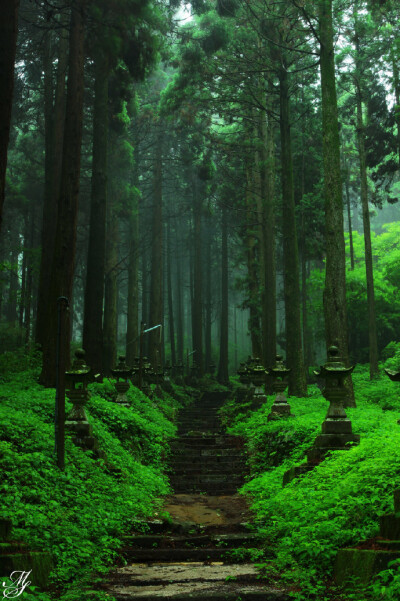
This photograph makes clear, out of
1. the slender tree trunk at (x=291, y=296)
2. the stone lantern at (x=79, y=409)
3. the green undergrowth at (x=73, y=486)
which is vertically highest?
the slender tree trunk at (x=291, y=296)

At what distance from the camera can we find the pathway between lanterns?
526 centimetres

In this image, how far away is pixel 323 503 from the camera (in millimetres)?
6668

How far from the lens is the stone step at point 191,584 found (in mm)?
4984

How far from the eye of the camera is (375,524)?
5.68 m

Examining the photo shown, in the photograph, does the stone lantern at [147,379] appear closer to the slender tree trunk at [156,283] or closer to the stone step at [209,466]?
the slender tree trunk at [156,283]

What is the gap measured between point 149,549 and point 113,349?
528 inches

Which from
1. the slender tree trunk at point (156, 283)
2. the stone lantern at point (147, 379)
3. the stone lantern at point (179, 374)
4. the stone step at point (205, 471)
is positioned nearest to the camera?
the stone step at point (205, 471)

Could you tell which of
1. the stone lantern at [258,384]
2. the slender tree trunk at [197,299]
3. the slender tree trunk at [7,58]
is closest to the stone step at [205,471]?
the stone lantern at [258,384]

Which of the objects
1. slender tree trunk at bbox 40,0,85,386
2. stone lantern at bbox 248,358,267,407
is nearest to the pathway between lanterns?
slender tree trunk at bbox 40,0,85,386

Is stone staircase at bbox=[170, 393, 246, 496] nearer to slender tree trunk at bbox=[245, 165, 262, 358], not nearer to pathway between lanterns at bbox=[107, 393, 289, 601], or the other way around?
pathway between lanterns at bbox=[107, 393, 289, 601]

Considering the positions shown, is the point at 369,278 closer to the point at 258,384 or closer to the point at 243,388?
the point at 243,388

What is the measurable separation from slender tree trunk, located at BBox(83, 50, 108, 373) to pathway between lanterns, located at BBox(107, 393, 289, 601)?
418 centimetres

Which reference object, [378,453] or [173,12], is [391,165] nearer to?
[173,12]

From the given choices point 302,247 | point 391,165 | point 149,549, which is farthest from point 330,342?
point 302,247
